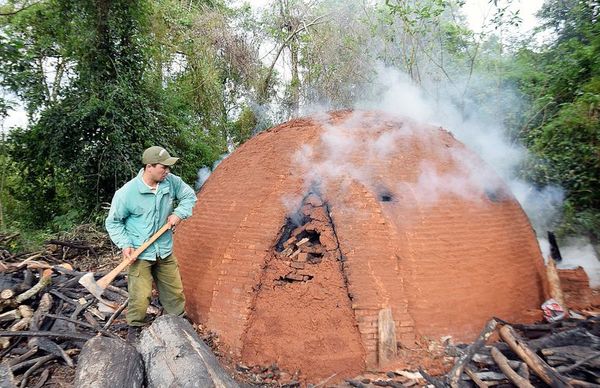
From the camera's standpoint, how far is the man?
3.98 meters

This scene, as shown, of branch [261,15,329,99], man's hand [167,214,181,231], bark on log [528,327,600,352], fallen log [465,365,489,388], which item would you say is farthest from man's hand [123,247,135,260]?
branch [261,15,329,99]

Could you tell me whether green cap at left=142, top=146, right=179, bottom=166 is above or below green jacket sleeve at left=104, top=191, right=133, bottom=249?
above

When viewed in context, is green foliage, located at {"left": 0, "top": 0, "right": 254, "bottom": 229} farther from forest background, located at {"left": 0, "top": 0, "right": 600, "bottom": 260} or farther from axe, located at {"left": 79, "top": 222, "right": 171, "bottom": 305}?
axe, located at {"left": 79, "top": 222, "right": 171, "bottom": 305}

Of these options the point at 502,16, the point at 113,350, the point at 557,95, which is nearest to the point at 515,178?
A: the point at 557,95

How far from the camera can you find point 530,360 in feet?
11.7

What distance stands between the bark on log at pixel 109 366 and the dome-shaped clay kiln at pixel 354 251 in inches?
48.8

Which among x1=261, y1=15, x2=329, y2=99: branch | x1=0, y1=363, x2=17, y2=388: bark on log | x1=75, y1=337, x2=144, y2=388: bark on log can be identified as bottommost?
x1=0, y1=363, x2=17, y2=388: bark on log

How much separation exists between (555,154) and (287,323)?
680cm

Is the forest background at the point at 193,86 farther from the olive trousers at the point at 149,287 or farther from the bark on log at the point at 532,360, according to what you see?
the olive trousers at the point at 149,287

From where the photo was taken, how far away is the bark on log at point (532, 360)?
3.33 metres

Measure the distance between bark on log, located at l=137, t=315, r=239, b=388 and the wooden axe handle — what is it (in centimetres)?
65

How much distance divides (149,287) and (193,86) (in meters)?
11.9

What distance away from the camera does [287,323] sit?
13.8 feet

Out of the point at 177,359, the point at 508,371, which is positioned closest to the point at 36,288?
the point at 177,359
